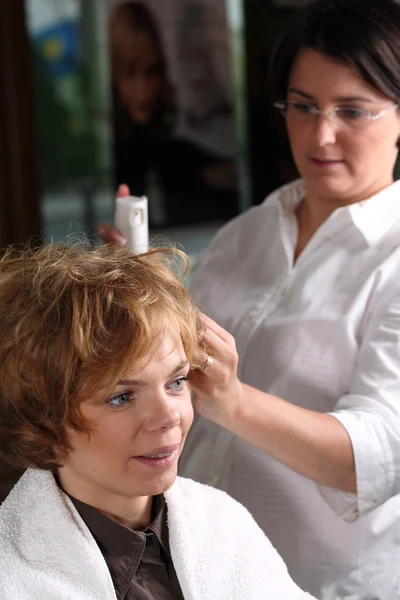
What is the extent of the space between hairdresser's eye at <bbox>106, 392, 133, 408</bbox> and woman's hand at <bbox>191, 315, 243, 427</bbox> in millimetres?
232

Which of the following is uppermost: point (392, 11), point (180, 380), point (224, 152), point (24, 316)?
point (392, 11)

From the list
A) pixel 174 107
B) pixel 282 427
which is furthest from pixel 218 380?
pixel 174 107

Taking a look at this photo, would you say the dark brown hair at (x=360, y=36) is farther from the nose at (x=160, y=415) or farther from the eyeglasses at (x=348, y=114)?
the nose at (x=160, y=415)

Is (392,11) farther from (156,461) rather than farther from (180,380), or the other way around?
(156,461)

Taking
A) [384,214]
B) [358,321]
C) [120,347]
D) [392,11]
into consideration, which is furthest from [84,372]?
[392,11]

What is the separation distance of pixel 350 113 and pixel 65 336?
85 centimetres

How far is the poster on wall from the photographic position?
405cm

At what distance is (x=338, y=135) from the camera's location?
6.03ft

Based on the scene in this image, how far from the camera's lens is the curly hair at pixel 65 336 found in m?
1.28

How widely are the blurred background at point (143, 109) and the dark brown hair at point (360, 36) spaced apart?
78.2 inches

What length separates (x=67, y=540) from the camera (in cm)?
134

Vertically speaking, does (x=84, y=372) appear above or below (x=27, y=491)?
above

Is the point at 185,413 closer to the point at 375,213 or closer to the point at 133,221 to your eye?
the point at 133,221

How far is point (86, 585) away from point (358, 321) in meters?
0.77
